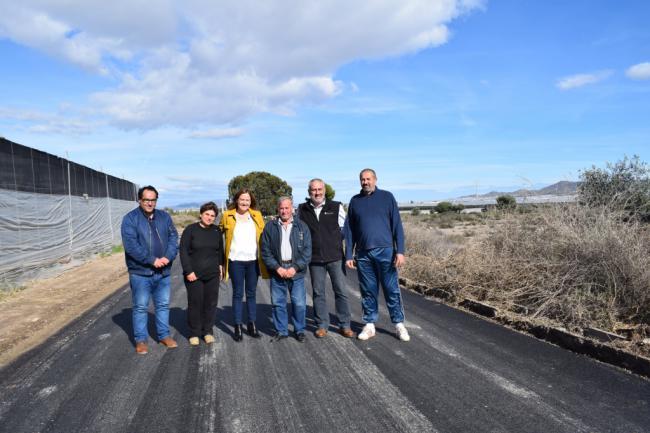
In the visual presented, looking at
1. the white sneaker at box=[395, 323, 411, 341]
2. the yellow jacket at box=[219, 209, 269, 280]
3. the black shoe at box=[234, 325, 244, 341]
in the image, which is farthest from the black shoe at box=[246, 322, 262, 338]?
the white sneaker at box=[395, 323, 411, 341]

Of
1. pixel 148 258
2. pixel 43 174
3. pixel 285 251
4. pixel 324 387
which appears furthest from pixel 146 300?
pixel 43 174

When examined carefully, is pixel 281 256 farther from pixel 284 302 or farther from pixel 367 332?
pixel 367 332

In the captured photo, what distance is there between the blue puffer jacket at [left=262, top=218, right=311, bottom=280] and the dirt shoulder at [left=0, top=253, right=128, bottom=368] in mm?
3283

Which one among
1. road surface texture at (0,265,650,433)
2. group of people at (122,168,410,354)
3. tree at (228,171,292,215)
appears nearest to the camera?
road surface texture at (0,265,650,433)

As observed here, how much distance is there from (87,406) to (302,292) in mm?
2790

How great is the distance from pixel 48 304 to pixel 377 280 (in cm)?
675

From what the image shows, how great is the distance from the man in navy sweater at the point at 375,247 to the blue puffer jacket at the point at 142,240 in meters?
2.31

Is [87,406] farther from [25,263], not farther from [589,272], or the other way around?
[25,263]

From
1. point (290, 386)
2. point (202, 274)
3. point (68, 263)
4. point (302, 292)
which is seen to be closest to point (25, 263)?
point (68, 263)

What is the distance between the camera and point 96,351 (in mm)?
5727

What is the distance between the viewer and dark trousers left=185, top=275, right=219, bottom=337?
5930 mm

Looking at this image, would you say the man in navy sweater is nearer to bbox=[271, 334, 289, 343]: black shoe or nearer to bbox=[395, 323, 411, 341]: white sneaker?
bbox=[395, 323, 411, 341]: white sneaker

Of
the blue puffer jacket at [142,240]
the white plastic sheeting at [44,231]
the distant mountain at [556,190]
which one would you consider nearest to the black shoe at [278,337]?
the blue puffer jacket at [142,240]

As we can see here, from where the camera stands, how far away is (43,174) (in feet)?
44.1
